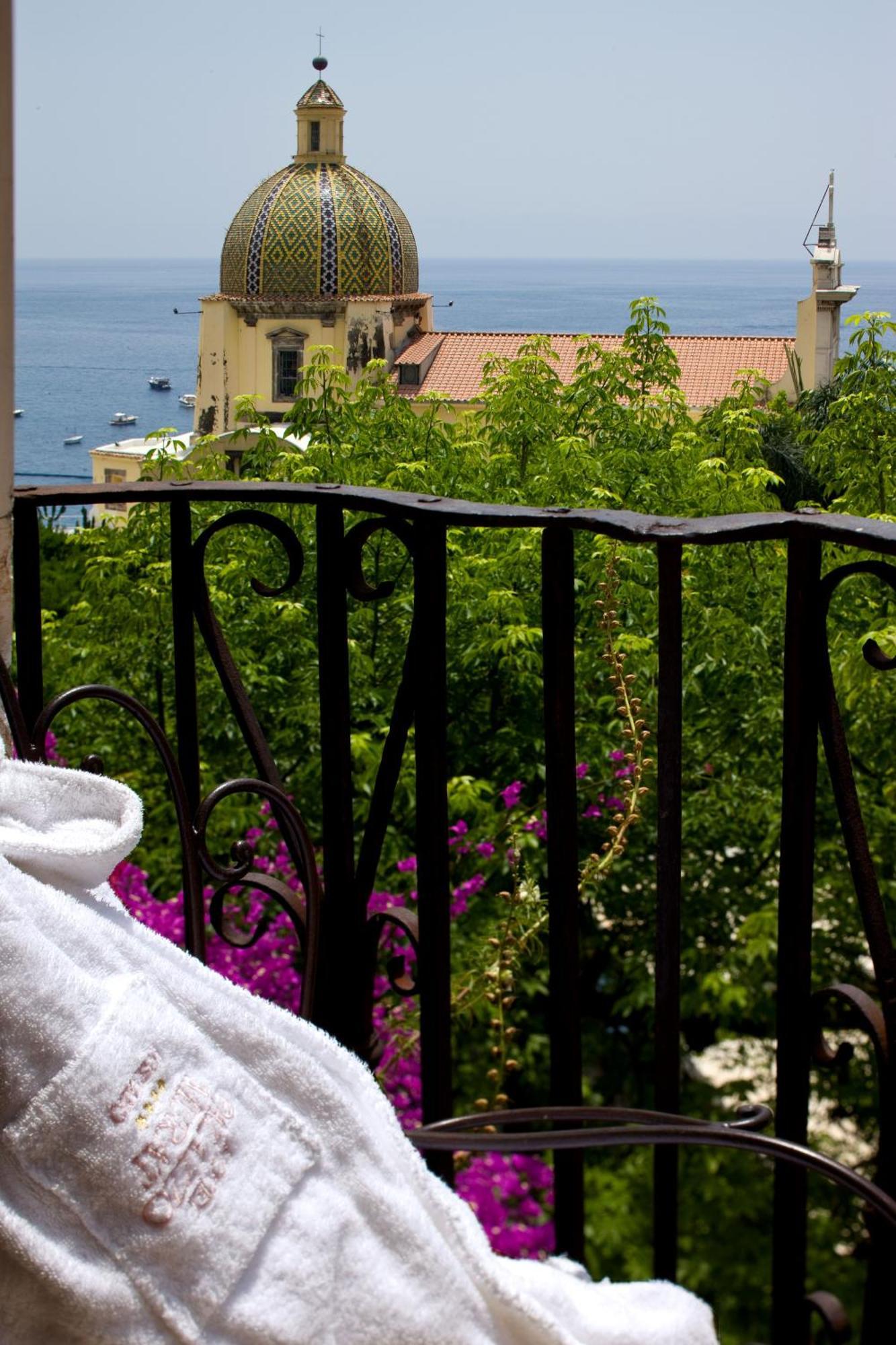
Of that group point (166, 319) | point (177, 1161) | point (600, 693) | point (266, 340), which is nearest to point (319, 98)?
point (266, 340)

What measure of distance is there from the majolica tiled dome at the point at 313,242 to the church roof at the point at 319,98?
150cm

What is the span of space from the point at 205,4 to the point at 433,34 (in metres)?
8.63

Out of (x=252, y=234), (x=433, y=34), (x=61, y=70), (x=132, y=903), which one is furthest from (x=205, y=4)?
(x=132, y=903)

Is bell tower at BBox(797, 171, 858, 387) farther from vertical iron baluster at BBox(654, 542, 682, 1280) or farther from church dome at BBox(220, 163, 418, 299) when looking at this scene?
vertical iron baluster at BBox(654, 542, 682, 1280)

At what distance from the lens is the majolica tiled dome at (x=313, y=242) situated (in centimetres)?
2730

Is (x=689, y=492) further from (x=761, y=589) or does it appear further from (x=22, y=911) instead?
(x=22, y=911)

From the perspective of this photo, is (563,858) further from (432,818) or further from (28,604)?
(28,604)

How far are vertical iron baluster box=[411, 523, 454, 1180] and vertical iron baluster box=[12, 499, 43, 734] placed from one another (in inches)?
15.9

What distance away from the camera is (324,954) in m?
1.46

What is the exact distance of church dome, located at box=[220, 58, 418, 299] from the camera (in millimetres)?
27297

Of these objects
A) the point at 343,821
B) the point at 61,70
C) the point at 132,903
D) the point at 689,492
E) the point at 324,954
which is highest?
the point at 61,70

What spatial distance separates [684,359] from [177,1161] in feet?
81.5

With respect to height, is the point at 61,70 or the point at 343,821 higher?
the point at 61,70

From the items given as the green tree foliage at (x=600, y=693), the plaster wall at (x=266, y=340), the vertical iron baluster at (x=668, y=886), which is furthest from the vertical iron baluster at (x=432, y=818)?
the plaster wall at (x=266, y=340)
